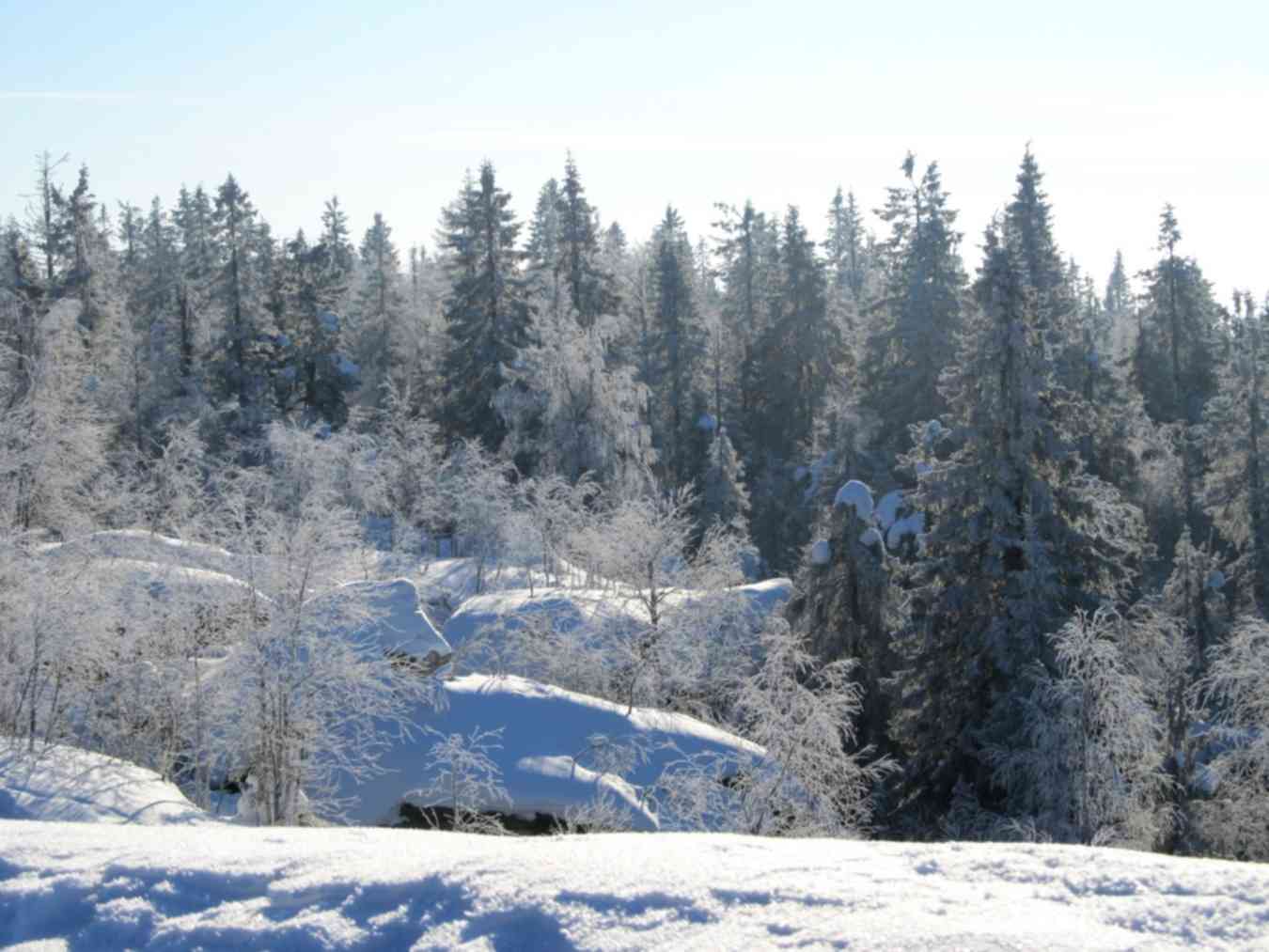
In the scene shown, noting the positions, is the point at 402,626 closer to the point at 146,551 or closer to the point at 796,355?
the point at 146,551

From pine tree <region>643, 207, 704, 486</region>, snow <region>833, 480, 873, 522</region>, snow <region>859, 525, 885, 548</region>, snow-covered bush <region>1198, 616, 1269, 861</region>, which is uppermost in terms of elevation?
pine tree <region>643, 207, 704, 486</region>

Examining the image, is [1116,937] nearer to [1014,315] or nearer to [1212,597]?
[1014,315]

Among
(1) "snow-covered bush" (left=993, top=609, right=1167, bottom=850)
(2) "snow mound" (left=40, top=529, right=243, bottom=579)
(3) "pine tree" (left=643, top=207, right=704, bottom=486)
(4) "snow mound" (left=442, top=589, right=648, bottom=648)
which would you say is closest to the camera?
(1) "snow-covered bush" (left=993, top=609, right=1167, bottom=850)

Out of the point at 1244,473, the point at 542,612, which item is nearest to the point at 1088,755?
the point at 542,612

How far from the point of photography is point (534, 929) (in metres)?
→ 5.28

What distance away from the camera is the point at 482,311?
48.9 meters

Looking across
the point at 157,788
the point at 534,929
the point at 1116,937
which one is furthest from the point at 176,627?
the point at 1116,937

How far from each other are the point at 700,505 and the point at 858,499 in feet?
68.1

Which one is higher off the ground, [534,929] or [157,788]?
[534,929]

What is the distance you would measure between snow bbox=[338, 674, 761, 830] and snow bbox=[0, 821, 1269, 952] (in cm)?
1216

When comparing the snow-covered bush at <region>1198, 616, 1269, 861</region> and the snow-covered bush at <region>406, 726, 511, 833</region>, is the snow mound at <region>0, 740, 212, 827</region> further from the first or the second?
the snow-covered bush at <region>1198, 616, 1269, 861</region>

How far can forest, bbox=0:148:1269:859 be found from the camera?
19.4 meters

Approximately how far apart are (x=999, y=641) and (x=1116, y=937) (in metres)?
18.4

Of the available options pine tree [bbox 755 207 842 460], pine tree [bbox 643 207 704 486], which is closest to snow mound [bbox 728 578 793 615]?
pine tree [bbox 755 207 842 460]
